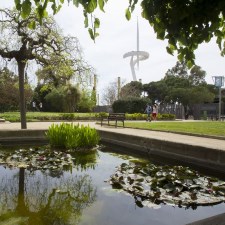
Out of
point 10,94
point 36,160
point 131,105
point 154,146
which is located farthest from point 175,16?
point 10,94

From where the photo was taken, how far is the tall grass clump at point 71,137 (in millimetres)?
10211

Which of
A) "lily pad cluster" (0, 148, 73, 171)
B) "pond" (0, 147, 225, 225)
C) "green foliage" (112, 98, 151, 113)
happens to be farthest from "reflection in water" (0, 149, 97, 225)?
"green foliage" (112, 98, 151, 113)

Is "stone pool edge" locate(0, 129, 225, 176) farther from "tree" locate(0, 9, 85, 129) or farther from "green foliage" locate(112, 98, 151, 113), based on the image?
"green foliage" locate(112, 98, 151, 113)

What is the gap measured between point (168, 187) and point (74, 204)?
1588 millimetres

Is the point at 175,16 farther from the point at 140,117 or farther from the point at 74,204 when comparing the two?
the point at 140,117

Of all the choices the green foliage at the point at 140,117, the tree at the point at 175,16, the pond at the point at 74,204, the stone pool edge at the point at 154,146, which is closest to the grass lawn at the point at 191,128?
the stone pool edge at the point at 154,146

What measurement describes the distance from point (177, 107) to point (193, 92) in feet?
26.2

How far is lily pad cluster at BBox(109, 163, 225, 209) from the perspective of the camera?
5160mm

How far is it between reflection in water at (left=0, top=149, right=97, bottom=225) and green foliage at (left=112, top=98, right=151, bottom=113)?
26.9 metres

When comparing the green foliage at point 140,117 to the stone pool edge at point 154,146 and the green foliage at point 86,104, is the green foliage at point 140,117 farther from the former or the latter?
the stone pool edge at point 154,146

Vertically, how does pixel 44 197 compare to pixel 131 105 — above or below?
below

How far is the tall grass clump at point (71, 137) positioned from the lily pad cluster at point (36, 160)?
1290mm

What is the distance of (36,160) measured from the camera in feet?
26.7

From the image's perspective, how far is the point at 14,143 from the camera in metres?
12.5
